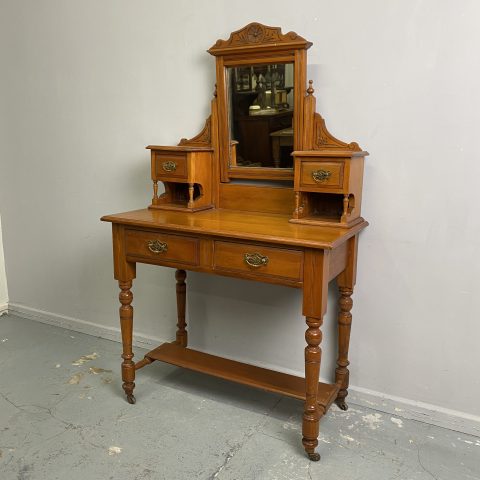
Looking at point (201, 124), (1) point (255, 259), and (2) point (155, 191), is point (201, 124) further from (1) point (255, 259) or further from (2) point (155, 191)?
(1) point (255, 259)

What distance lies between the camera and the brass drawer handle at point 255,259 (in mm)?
2164

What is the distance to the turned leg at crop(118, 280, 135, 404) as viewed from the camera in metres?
2.62

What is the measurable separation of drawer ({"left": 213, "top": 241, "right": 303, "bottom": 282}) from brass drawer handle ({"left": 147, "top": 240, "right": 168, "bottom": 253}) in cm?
28

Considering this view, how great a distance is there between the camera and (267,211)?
8.80ft

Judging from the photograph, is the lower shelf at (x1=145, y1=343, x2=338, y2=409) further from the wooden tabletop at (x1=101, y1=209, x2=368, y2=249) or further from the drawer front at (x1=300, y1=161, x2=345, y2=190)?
the drawer front at (x1=300, y1=161, x2=345, y2=190)

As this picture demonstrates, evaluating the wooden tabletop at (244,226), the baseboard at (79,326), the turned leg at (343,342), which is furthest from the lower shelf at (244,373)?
the wooden tabletop at (244,226)

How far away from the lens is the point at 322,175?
7.60 feet

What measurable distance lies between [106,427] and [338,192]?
5.28 feet

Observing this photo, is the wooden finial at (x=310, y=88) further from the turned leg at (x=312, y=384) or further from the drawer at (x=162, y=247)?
the turned leg at (x=312, y=384)

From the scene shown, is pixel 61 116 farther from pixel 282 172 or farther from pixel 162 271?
pixel 282 172

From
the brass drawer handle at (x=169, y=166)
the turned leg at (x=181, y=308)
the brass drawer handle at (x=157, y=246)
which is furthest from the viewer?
the turned leg at (x=181, y=308)

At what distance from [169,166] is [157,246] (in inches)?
19.3

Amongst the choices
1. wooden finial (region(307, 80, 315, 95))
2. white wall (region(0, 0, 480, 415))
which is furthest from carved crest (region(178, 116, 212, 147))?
wooden finial (region(307, 80, 315, 95))

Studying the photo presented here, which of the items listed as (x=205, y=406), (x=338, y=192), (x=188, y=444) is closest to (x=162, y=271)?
(x=205, y=406)
